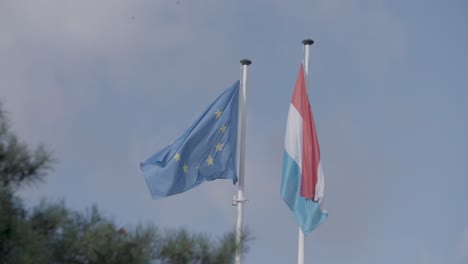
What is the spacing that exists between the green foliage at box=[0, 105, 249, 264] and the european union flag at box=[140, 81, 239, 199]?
18.3 feet

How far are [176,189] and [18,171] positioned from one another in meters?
6.47

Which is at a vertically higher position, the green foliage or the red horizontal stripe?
the red horizontal stripe

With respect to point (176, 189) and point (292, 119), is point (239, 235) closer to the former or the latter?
point (176, 189)

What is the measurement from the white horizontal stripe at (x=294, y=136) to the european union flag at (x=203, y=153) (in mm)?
969

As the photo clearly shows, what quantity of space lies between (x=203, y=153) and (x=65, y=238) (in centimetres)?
663

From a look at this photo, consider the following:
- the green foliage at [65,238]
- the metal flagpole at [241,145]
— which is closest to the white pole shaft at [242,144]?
the metal flagpole at [241,145]

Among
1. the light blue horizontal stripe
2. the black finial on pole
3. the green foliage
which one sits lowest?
the green foliage

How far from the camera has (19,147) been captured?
27.2ft

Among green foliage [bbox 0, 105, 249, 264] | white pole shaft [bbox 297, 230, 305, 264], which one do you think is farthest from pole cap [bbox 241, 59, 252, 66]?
green foliage [bbox 0, 105, 249, 264]

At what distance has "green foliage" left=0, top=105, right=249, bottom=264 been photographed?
8.05m

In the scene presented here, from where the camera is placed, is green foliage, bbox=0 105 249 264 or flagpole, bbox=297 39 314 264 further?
flagpole, bbox=297 39 314 264

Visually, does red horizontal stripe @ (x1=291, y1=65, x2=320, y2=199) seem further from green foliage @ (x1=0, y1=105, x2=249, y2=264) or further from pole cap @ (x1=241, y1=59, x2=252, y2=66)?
green foliage @ (x1=0, y1=105, x2=249, y2=264)

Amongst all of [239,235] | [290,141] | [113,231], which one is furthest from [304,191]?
[113,231]

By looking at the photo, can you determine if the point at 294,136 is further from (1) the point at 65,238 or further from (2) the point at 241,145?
(1) the point at 65,238
